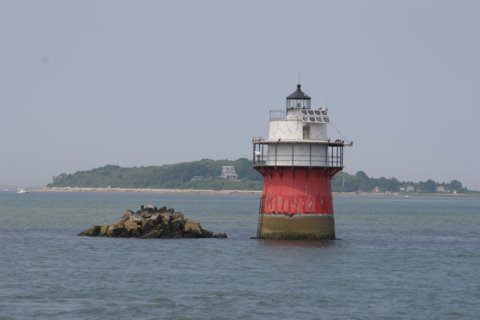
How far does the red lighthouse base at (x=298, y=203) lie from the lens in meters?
52.2

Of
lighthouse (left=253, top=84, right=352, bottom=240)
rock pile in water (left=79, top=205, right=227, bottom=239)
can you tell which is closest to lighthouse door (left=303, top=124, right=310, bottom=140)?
lighthouse (left=253, top=84, right=352, bottom=240)

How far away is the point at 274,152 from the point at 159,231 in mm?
10064

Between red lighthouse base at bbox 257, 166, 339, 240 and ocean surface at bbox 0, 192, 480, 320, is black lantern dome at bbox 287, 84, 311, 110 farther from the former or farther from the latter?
ocean surface at bbox 0, 192, 480, 320

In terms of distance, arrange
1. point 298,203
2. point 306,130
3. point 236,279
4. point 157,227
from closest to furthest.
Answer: point 236,279
point 298,203
point 306,130
point 157,227

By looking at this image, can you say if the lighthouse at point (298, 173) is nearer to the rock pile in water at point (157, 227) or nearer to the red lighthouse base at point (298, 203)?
the red lighthouse base at point (298, 203)

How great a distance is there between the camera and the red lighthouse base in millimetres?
52188

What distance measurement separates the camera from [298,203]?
5219 cm

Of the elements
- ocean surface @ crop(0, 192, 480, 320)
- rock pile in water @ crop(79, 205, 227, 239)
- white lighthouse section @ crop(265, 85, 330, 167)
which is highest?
white lighthouse section @ crop(265, 85, 330, 167)

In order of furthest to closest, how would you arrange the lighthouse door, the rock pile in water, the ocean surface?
the rock pile in water < the lighthouse door < the ocean surface

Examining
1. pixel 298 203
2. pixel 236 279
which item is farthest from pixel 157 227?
pixel 236 279

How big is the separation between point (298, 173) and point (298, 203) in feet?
4.80

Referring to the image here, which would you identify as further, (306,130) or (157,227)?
(157,227)

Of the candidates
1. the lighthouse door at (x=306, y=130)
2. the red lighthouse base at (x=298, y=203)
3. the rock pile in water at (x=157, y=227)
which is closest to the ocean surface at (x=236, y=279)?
the red lighthouse base at (x=298, y=203)

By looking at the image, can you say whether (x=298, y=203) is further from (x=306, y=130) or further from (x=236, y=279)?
(x=236, y=279)
